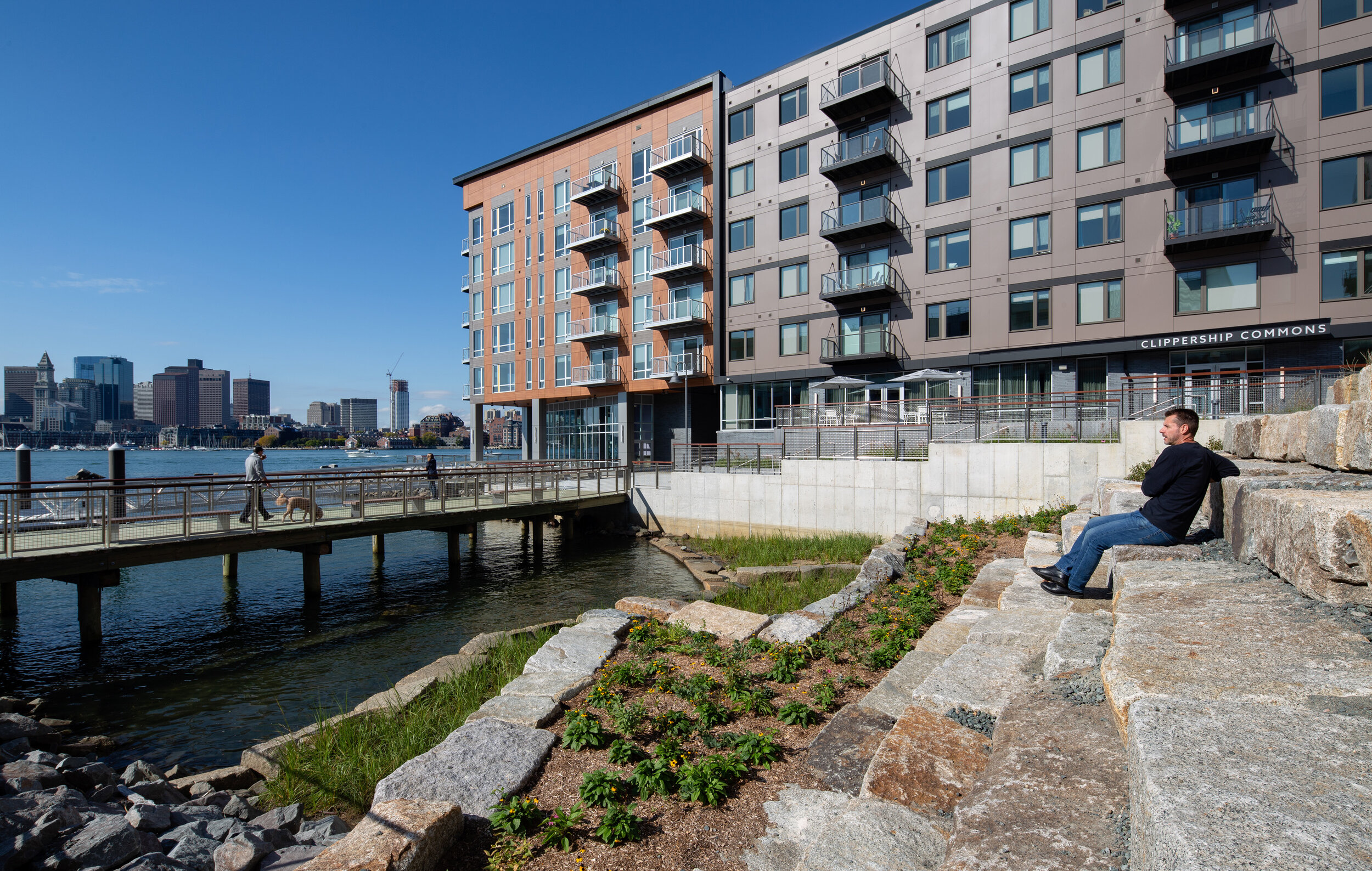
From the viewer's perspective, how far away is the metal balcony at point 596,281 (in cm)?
3978

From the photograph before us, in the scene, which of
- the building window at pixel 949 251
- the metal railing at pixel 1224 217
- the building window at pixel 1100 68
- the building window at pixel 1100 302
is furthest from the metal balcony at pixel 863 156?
the metal railing at pixel 1224 217

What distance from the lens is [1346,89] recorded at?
21281 mm

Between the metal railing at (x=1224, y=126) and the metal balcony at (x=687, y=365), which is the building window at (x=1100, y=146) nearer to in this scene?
the metal railing at (x=1224, y=126)

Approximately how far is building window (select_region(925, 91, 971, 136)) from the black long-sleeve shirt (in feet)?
90.6

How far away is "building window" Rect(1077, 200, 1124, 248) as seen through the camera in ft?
81.5

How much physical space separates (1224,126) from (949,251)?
965 centimetres

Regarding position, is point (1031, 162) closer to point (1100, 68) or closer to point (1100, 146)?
point (1100, 146)

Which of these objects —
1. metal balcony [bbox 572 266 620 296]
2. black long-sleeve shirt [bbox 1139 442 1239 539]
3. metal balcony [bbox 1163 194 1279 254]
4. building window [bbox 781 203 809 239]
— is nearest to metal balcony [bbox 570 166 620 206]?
metal balcony [bbox 572 266 620 296]

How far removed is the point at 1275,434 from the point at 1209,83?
2427cm

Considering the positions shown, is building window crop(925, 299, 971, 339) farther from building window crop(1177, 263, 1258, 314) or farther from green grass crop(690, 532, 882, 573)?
green grass crop(690, 532, 882, 573)

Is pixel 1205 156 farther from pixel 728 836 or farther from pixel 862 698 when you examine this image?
pixel 728 836

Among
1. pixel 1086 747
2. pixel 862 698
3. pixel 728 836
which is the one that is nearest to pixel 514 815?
pixel 728 836

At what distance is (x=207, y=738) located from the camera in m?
9.12

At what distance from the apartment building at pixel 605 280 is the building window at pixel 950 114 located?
1147 cm
